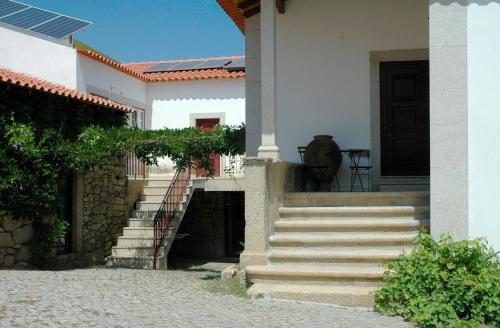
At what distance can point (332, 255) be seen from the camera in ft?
22.2

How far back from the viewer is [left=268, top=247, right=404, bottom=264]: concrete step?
262 inches

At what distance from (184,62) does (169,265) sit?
8150 mm

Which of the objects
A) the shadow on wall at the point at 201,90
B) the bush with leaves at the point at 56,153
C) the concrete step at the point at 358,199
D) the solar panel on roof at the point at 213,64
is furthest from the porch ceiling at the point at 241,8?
the solar panel on roof at the point at 213,64

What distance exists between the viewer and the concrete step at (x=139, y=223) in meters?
14.9

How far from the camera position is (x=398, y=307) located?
5.87 metres

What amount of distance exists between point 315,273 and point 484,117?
2.50 m

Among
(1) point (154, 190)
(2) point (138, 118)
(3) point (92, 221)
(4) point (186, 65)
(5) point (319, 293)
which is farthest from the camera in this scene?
(4) point (186, 65)

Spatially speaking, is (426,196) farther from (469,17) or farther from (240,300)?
(240,300)

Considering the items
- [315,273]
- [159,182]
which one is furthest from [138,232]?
[315,273]

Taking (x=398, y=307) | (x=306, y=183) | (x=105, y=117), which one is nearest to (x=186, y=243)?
(x=105, y=117)

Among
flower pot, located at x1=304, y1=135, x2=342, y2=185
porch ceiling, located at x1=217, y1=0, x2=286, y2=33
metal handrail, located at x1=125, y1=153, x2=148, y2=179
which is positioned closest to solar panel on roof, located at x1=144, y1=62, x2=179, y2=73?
metal handrail, located at x1=125, y1=153, x2=148, y2=179

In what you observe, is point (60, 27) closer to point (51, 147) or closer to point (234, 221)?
point (51, 147)

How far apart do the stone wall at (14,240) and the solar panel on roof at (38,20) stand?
19.0 feet

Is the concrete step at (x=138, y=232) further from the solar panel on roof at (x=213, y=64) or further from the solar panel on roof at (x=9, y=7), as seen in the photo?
the solar panel on roof at (x=213, y=64)
